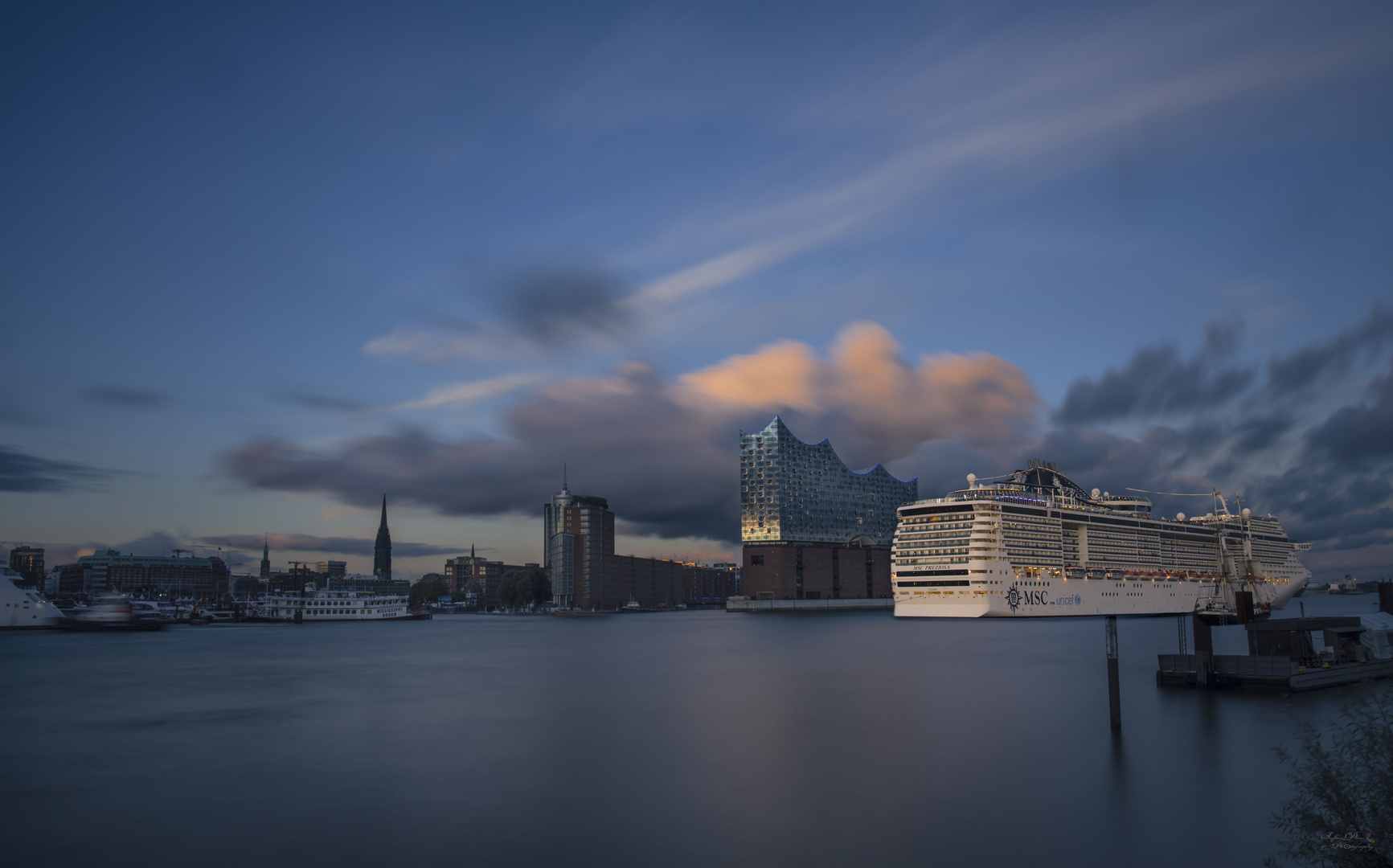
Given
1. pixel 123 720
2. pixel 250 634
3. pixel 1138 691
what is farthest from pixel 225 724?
pixel 250 634

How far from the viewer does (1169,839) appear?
59.3 feet

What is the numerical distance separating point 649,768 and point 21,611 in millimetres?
115885

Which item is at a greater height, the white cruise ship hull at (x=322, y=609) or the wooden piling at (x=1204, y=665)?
the wooden piling at (x=1204, y=665)

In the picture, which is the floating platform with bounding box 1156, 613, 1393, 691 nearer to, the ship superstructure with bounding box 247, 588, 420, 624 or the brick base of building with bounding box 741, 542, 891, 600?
the brick base of building with bounding box 741, 542, 891, 600

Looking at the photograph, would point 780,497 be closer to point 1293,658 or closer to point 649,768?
point 1293,658

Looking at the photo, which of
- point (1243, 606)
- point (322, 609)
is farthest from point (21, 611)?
point (1243, 606)

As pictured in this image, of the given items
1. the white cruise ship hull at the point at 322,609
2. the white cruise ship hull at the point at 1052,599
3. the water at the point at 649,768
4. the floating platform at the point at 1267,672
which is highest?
the floating platform at the point at 1267,672

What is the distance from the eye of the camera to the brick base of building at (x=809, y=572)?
583 feet

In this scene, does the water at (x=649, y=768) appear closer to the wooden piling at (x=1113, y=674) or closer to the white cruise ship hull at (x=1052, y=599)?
the wooden piling at (x=1113, y=674)

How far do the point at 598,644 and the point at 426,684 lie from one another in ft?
120
